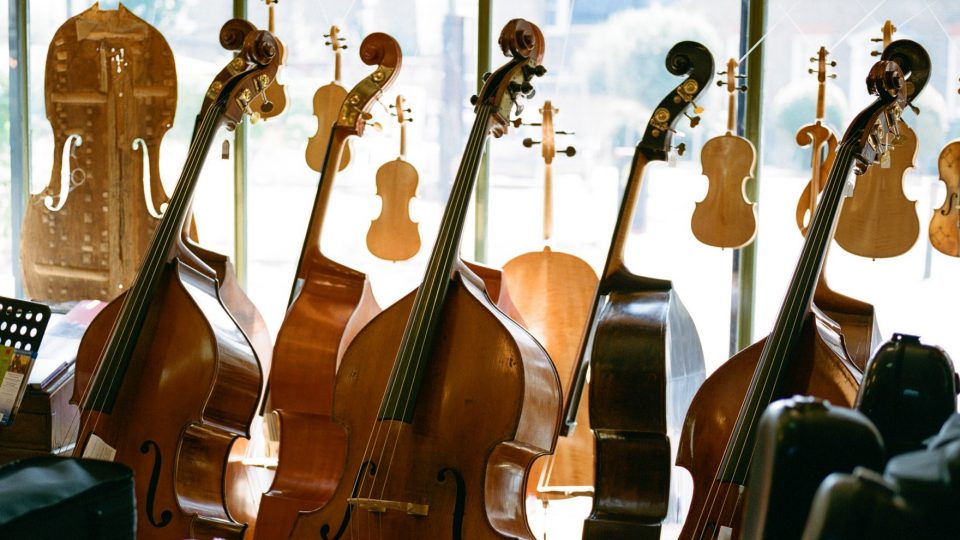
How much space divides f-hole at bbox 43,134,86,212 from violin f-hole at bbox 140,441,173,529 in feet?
5.58

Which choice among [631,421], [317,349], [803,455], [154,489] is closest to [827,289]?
[631,421]

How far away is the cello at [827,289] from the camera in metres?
2.73

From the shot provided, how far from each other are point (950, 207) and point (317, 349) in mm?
2003

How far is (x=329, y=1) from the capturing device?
432cm

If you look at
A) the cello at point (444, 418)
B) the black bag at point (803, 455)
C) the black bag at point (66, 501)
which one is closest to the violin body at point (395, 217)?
the cello at point (444, 418)

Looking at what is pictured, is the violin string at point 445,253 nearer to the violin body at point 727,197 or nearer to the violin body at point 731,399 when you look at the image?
the violin body at point 731,399

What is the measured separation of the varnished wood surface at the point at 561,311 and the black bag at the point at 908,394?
7.64ft

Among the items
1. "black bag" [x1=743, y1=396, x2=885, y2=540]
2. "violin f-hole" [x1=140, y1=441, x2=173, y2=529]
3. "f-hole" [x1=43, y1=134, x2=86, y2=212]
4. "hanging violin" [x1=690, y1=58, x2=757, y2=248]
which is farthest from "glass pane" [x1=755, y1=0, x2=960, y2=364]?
→ "black bag" [x1=743, y1=396, x2=885, y2=540]

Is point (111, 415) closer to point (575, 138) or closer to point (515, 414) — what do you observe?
point (515, 414)

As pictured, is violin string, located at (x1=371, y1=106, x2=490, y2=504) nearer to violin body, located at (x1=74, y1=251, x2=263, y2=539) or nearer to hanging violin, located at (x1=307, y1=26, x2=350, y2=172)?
violin body, located at (x1=74, y1=251, x2=263, y2=539)

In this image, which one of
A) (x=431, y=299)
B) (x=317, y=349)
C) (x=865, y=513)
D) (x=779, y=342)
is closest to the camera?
(x=865, y=513)

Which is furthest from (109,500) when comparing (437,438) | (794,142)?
(794,142)

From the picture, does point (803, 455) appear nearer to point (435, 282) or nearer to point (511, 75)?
point (435, 282)

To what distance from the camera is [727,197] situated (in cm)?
352
